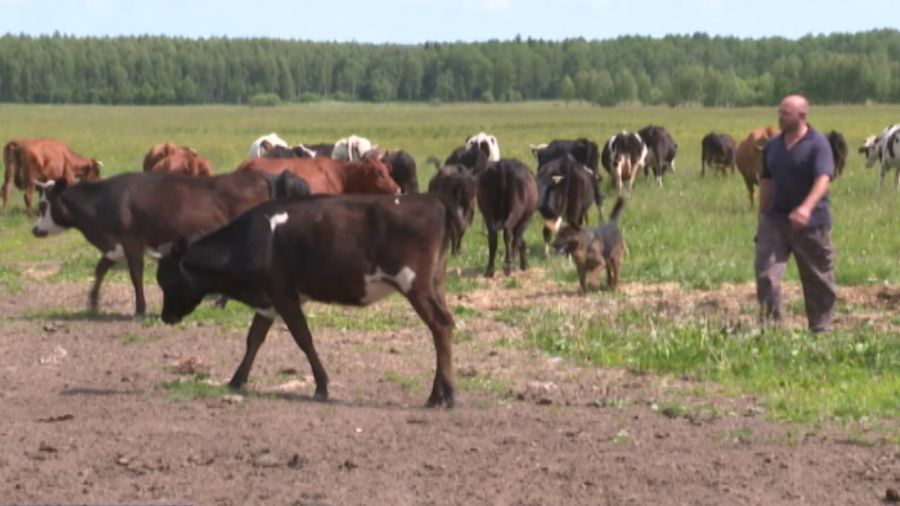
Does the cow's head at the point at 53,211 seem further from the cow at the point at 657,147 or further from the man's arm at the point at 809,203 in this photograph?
the cow at the point at 657,147

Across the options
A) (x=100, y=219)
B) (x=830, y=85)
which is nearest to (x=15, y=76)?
(x=830, y=85)

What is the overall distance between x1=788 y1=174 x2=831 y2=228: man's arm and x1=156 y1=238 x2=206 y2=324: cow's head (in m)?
4.72

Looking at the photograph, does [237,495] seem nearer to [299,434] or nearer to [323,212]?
[299,434]

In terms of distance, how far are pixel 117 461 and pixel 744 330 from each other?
6009 millimetres

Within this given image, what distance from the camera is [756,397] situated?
10828mm

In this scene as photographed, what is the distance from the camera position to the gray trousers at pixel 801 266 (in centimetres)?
1295

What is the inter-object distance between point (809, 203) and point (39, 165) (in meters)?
20.0

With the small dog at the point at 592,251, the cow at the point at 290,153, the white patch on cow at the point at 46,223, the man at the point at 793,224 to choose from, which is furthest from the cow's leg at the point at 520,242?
the cow at the point at 290,153

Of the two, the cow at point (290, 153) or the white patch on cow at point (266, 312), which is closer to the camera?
the white patch on cow at point (266, 312)

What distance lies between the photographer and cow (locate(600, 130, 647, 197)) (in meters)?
31.4

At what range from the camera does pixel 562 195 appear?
20.3 m

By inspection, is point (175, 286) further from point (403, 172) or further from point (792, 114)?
point (403, 172)

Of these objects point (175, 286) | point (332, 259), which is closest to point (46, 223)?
point (175, 286)

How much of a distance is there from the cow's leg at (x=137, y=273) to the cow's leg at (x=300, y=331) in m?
4.62
